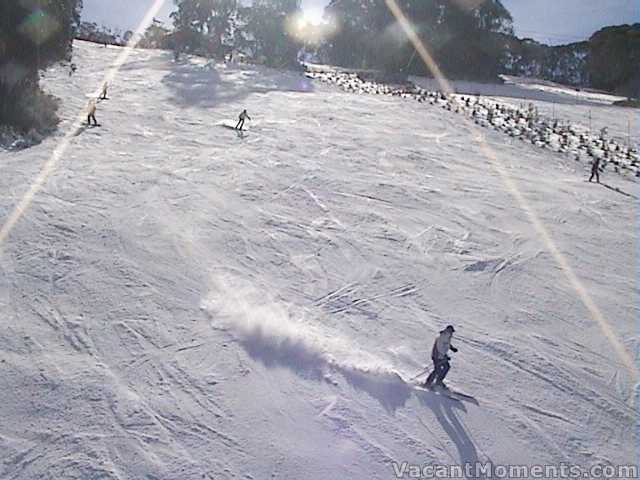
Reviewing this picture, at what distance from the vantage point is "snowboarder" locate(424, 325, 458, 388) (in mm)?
6184

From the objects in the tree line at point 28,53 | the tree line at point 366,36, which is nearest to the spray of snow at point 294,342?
the tree line at point 28,53

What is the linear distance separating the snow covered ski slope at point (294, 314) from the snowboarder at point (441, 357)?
213 mm

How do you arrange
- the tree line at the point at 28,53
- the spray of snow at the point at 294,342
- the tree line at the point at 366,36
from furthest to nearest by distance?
the tree line at the point at 366,36
the tree line at the point at 28,53
the spray of snow at the point at 294,342

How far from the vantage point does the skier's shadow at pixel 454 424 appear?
Result: 5514 mm

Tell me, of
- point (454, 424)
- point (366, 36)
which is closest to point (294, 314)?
point (454, 424)

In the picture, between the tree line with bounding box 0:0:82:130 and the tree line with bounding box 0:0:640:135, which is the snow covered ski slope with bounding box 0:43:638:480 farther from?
the tree line with bounding box 0:0:640:135

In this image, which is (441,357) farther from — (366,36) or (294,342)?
(366,36)

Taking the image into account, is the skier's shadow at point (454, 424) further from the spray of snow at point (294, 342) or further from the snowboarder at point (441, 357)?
the spray of snow at point (294, 342)

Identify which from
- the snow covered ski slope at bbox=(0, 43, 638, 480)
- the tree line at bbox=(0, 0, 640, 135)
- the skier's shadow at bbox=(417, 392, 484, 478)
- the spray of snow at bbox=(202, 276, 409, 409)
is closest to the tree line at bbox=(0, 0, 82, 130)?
the snow covered ski slope at bbox=(0, 43, 638, 480)

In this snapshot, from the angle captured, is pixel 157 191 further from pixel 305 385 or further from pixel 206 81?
pixel 206 81

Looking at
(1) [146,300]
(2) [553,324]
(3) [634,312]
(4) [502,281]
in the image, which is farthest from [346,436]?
(3) [634,312]

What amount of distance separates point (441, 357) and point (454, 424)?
0.80m

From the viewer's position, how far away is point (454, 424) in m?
5.92

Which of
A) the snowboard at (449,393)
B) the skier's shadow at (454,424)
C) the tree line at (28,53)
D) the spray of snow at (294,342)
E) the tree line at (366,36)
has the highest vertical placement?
the tree line at (366,36)
